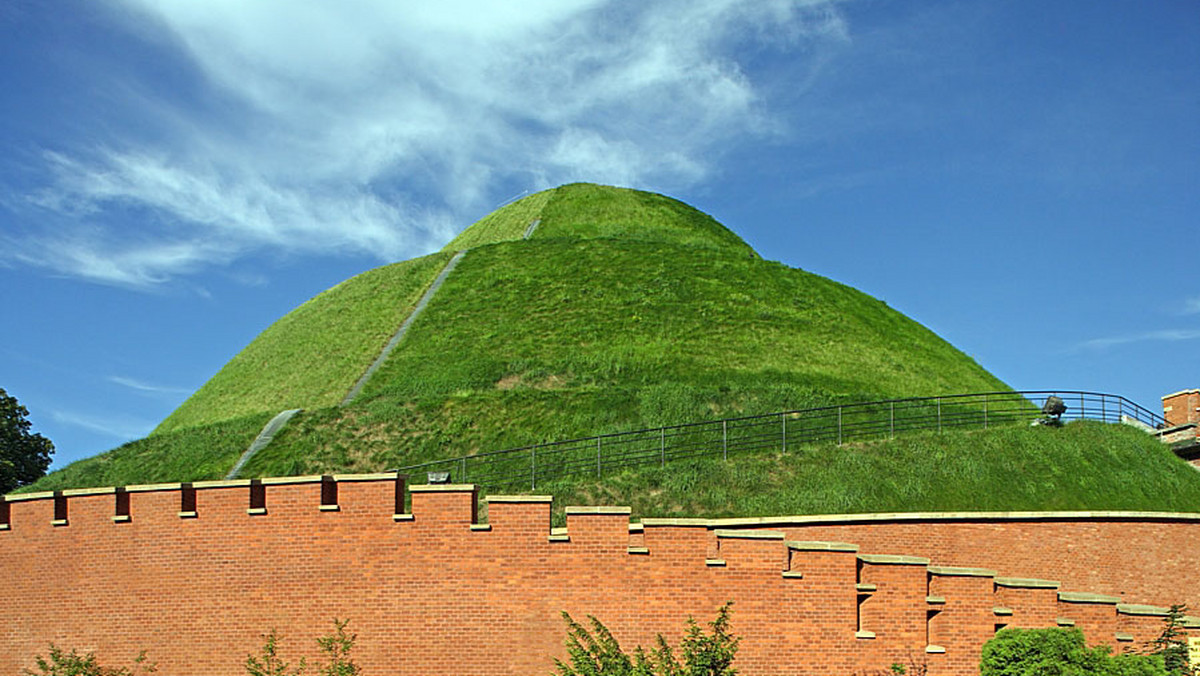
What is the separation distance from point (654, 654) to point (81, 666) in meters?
8.69

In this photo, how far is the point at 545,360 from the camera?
119 feet

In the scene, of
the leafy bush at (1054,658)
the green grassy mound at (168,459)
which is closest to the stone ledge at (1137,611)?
the leafy bush at (1054,658)

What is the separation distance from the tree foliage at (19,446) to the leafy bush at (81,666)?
38.8 meters

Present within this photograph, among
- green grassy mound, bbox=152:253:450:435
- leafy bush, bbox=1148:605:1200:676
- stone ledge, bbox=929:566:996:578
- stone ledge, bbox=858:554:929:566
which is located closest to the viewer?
stone ledge, bbox=858:554:929:566

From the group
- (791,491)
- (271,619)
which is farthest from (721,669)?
(791,491)

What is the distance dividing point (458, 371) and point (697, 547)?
71.5 ft

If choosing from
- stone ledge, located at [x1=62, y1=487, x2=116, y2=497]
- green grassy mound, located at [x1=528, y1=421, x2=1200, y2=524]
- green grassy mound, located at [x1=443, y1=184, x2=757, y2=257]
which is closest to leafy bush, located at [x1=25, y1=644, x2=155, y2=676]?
stone ledge, located at [x1=62, y1=487, x2=116, y2=497]

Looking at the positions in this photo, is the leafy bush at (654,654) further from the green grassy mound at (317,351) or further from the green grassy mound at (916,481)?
the green grassy mound at (317,351)

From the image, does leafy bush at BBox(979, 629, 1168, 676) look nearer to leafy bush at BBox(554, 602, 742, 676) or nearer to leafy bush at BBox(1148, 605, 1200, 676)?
leafy bush at BBox(1148, 605, 1200, 676)

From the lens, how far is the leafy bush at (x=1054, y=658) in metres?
14.3

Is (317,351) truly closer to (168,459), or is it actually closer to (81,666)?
(168,459)

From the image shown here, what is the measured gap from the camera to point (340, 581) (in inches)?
615

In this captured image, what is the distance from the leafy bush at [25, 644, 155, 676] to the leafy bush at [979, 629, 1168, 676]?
487 inches

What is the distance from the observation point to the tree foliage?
2016 inches
